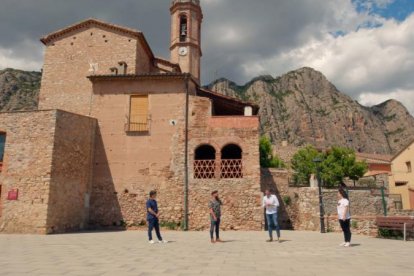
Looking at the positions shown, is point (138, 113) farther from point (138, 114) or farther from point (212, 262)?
point (212, 262)

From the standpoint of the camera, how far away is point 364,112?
4028 inches

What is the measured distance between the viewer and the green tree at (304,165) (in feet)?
119

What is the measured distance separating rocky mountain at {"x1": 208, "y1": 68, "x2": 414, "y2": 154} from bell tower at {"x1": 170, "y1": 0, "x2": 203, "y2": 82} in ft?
175

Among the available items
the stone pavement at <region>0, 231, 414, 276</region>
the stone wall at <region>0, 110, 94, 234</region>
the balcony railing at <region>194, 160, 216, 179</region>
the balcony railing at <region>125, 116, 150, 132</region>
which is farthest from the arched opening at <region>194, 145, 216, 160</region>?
the stone pavement at <region>0, 231, 414, 276</region>

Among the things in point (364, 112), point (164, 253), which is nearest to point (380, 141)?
point (364, 112)

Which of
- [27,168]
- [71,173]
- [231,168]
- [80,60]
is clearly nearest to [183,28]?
[80,60]

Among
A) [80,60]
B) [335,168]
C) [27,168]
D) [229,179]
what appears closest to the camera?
[27,168]

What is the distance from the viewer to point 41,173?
48.8 feet

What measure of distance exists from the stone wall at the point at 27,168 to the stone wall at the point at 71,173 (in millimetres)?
323

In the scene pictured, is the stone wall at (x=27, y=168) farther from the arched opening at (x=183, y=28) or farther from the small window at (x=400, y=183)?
the small window at (x=400, y=183)

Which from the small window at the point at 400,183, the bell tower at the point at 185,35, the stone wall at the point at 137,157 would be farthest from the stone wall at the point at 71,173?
the small window at the point at 400,183

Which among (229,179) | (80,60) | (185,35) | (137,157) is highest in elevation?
(185,35)

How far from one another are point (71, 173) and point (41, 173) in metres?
1.56

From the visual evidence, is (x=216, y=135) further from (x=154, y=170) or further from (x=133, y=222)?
(x=133, y=222)
